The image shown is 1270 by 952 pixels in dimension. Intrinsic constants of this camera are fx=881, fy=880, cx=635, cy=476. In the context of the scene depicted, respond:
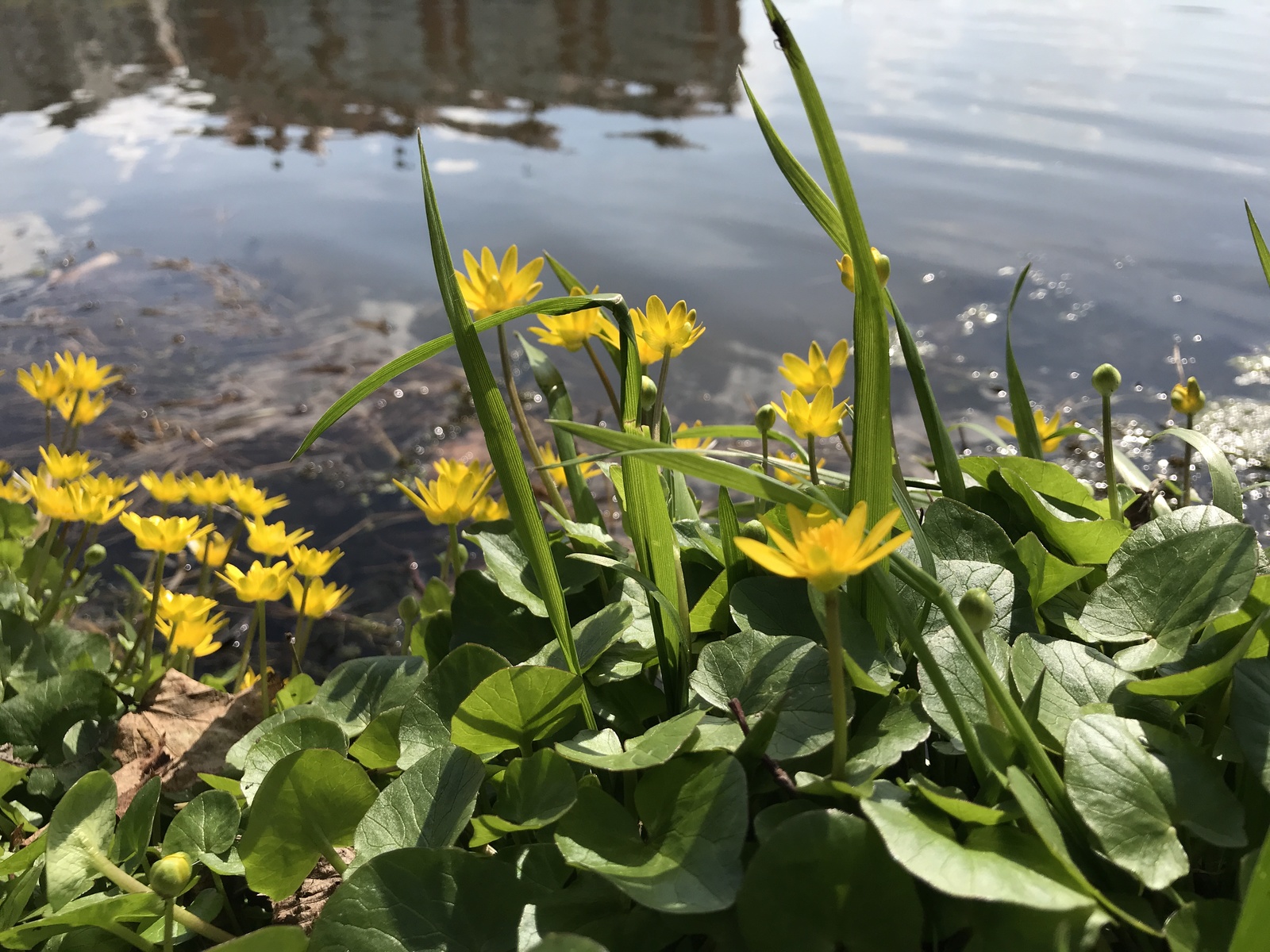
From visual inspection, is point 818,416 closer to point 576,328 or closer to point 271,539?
point 576,328

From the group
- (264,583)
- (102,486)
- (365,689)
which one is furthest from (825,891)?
(102,486)

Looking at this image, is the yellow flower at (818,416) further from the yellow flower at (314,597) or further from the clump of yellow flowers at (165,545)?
the yellow flower at (314,597)

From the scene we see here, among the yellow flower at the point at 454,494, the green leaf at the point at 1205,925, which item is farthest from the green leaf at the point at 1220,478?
the yellow flower at the point at 454,494

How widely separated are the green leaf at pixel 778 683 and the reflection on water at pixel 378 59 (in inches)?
211

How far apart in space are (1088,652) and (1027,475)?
0.29 meters

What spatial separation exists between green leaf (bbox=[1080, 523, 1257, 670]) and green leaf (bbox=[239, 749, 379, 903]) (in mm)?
634

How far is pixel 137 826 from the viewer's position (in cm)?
79

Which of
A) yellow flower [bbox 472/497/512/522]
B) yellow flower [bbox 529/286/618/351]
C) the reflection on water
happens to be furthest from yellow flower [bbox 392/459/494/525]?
the reflection on water

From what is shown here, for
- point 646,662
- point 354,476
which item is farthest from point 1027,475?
point 354,476

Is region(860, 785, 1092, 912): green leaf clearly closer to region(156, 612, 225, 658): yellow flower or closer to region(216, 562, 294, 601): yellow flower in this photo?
region(216, 562, 294, 601): yellow flower

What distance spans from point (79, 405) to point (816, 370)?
1296 mm

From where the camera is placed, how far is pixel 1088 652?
0.72 m

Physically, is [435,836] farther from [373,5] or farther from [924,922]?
[373,5]

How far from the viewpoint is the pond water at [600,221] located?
3.07 m
